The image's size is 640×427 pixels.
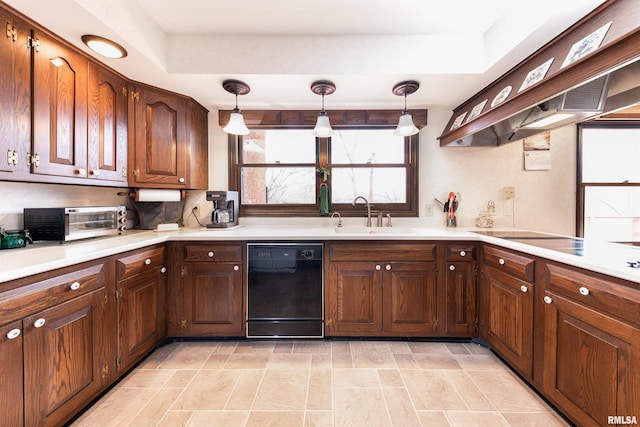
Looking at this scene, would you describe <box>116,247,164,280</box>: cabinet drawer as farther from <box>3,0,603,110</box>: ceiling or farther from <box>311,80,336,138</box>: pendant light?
<box>311,80,336,138</box>: pendant light

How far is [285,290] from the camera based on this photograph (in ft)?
6.79

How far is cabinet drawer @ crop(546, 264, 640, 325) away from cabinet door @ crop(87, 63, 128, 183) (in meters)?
2.90

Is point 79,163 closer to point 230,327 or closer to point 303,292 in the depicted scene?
point 230,327

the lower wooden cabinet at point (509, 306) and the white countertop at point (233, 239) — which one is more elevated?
the white countertop at point (233, 239)

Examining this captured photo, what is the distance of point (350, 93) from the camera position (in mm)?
2254

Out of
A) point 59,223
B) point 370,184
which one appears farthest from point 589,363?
point 59,223

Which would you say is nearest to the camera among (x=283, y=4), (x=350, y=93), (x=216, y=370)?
(x=283, y=4)

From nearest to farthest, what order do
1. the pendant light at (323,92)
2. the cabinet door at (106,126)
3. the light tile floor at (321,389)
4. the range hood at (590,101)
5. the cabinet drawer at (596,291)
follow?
1. the cabinet drawer at (596,291)
2. the range hood at (590,101)
3. the light tile floor at (321,389)
4. the cabinet door at (106,126)
5. the pendant light at (323,92)

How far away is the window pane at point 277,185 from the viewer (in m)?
2.72

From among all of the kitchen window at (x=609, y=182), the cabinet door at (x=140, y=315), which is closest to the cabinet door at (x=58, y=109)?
the cabinet door at (x=140, y=315)

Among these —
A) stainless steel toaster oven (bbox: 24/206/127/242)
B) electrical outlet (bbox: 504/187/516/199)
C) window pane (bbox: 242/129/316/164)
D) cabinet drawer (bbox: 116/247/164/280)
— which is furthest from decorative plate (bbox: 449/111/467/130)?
stainless steel toaster oven (bbox: 24/206/127/242)

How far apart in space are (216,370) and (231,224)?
3.97 feet

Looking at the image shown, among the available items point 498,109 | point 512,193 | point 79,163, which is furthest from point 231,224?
point 512,193

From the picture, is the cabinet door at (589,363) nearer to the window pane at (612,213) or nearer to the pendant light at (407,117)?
the pendant light at (407,117)
